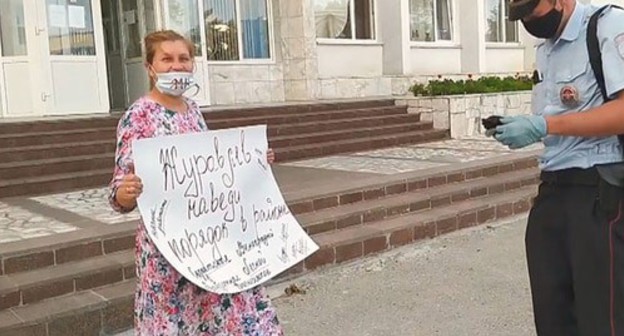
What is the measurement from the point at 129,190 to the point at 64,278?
207 cm

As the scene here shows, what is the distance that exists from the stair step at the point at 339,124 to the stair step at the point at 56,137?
2.37 m

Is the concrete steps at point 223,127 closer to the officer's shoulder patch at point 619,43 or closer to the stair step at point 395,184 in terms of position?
the stair step at point 395,184

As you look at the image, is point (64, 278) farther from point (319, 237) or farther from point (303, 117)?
point (303, 117)

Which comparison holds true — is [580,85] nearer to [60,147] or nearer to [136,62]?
[60,147]

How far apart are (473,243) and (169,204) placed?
3896 millimetres

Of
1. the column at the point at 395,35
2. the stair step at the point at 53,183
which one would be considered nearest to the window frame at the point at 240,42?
the column at the point at 395,35

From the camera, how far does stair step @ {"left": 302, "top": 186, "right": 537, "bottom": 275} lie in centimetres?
529

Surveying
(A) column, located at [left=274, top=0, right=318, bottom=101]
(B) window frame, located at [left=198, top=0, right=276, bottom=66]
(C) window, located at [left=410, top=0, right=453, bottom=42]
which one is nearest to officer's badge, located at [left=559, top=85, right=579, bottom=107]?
(B) window frame, located at [left=198, top=0, right=276, bottom=66]

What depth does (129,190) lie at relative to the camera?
8.05ft

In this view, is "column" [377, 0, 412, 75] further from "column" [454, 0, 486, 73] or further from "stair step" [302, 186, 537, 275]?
"stair step" [302, 186, 537, 275]

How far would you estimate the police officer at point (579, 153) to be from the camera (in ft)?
6.86

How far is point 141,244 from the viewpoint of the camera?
263 centimetres

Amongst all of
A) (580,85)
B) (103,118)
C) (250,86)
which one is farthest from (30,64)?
(580,85)

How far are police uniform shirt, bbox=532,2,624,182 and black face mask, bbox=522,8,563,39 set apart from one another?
4cm
